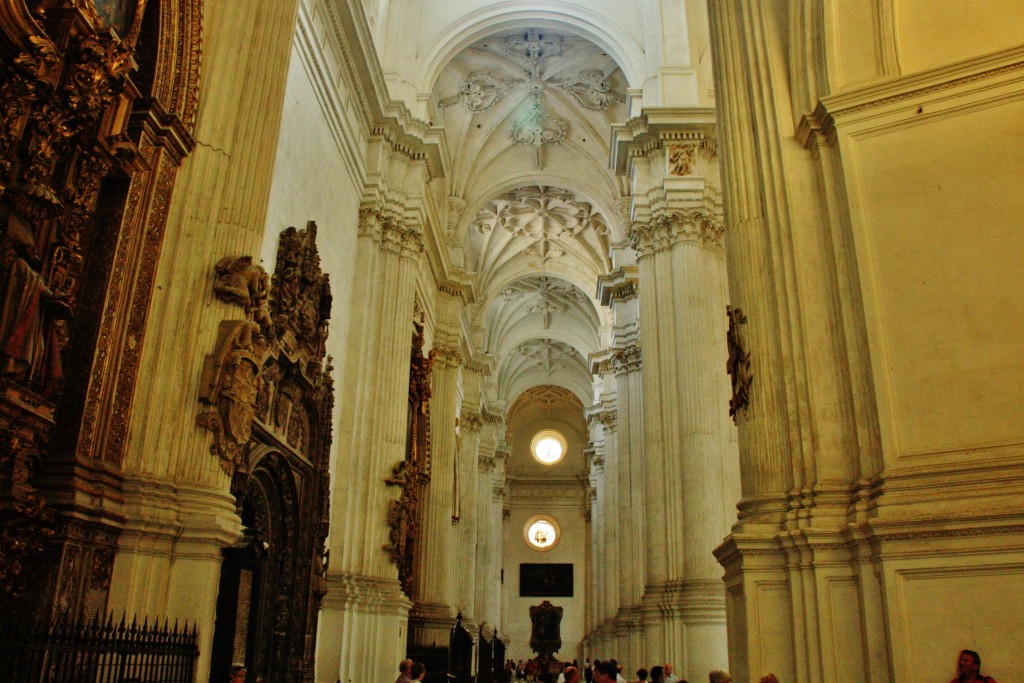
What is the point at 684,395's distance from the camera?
516 inches

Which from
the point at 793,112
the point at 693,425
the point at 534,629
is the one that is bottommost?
the point at 534,629

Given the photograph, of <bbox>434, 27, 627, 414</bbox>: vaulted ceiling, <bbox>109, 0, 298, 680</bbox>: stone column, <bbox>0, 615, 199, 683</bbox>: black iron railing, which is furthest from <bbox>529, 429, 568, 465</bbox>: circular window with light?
<bbox>0, 615, 199, 683</bbox>: black iron railing

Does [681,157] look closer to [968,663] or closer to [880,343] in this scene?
[880,343]

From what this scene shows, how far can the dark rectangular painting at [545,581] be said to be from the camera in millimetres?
39500

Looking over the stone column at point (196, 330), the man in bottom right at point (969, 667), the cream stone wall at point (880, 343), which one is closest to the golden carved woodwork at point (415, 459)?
the stone column at point (196, 330)

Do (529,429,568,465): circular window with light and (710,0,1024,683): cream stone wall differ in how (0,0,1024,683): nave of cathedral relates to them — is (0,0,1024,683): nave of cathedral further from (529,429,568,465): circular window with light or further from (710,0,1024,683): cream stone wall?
(529,429,568,465): circular window with light

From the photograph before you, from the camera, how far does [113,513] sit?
19.6 ft

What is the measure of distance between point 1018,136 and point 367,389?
32.5ft

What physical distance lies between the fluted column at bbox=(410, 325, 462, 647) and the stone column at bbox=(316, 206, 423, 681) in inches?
177

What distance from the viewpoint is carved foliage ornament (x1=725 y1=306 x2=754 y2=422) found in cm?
688

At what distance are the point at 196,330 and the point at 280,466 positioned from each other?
3568 millimetres

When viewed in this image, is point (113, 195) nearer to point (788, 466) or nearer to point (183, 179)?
point (183, 179)

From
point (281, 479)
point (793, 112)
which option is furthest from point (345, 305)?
point (793, 112)

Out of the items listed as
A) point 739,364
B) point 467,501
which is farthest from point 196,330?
point 467,501
